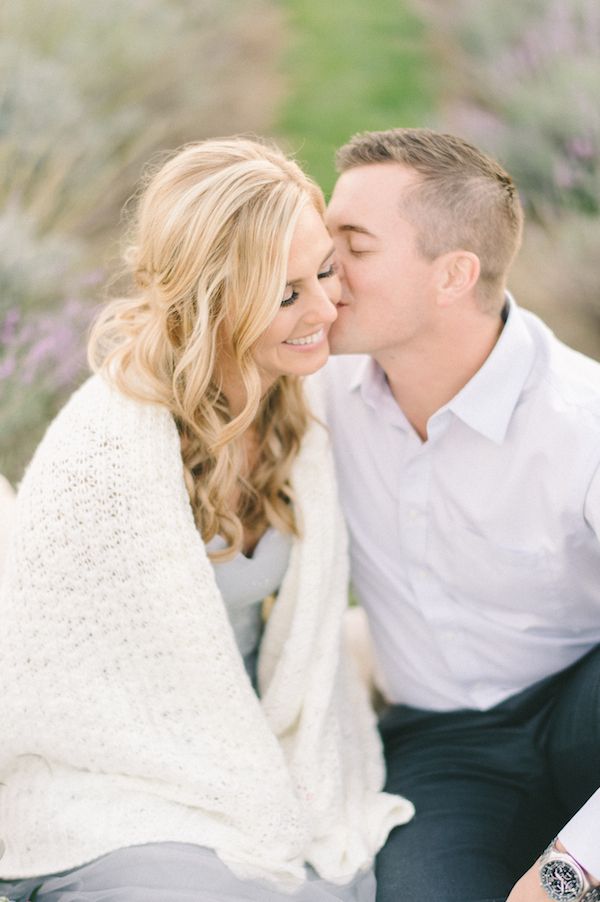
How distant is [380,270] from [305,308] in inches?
8.6

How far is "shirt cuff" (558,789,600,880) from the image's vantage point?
1685 mm

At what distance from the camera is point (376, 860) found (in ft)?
6.40

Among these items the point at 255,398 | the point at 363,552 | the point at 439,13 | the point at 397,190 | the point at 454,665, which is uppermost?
A: the point at 439,13

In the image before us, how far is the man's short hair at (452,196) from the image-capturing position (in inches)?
79.9

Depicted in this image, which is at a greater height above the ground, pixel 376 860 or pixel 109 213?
pixel 109 213

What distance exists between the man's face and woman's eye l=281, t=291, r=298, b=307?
172 mm

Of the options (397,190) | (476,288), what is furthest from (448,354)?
(397,190)

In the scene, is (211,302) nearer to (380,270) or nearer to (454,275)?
→ (380,270)

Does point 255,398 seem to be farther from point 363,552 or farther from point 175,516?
point 363,552

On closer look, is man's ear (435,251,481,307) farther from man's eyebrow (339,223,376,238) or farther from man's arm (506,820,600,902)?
man's arm (506,820,600,902)

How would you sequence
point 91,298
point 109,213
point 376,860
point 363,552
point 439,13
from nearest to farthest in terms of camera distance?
1. point 376,860
2. point 363,552
3. point 91,298
4. point 109,213
5. point 439,13

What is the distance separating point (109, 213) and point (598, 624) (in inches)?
103

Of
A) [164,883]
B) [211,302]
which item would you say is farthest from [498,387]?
[164,883]

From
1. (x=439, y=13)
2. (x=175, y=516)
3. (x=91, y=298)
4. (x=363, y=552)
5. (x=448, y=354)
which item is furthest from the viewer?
(x=439, y=13)
